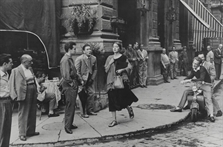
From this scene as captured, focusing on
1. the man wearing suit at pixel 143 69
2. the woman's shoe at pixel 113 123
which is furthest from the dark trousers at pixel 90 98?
the man wearing suit at pixel 143 69

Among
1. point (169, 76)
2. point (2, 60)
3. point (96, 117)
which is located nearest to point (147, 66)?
point (169, 76)

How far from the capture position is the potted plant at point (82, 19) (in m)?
9.45

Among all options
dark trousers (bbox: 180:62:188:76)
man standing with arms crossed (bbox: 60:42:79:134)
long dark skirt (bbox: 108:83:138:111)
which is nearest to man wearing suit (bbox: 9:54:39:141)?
man standing with arms crossed (bbox: 60:42:79:134)

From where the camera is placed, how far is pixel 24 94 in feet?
19.7

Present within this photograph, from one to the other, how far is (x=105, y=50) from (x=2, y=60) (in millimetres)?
4880

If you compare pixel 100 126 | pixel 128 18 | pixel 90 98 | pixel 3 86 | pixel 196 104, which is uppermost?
pixel 128 18

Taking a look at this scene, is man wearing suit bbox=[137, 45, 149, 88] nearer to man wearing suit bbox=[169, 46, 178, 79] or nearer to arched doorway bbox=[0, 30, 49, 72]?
man wearing suit bbox=[169, 46, 178, 79]

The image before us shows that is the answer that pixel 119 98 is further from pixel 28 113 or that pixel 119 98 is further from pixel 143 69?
pixel 143 69

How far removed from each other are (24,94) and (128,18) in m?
9.73

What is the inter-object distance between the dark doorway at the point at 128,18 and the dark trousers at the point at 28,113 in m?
8.89

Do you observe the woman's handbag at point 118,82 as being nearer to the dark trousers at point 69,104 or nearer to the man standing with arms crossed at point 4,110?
the dark trousers at point 69,104

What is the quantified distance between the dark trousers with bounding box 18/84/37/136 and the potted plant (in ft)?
12.5

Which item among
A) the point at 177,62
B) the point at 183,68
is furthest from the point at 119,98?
the point at 183,68

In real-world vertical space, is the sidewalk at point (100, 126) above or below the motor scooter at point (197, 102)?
below
